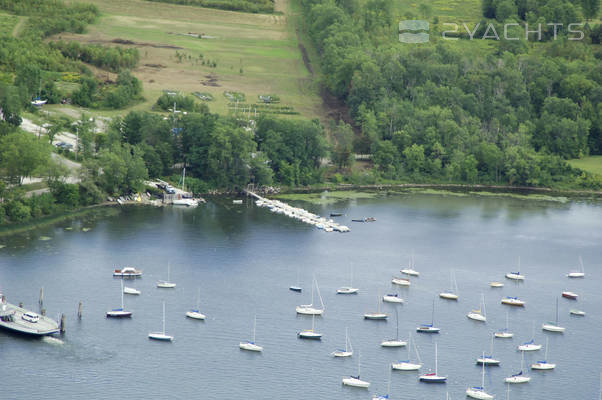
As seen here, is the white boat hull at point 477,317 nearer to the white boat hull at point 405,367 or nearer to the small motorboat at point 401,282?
the small motorboat at point 401,282

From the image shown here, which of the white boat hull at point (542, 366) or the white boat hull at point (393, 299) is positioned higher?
the white boat hull at point (393, 299)

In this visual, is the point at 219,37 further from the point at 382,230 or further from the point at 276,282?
the point at 276,282

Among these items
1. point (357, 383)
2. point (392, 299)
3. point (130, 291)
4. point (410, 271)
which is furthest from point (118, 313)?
point (410, 271)

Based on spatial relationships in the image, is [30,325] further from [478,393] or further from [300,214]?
[300,214]

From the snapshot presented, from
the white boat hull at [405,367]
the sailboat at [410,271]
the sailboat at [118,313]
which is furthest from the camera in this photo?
the sailboat at [410,271]

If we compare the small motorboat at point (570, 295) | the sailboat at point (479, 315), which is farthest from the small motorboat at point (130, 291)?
the small motorboat at point (570, 295)

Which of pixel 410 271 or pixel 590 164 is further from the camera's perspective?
pixel 590 164

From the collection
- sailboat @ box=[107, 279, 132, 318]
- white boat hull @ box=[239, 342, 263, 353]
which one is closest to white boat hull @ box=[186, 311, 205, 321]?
sailboat @ box=[107, 279, 132, 318]

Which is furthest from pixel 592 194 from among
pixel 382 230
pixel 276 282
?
pixel 276 282
